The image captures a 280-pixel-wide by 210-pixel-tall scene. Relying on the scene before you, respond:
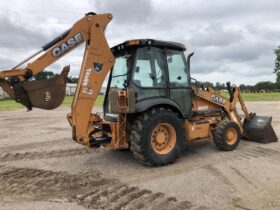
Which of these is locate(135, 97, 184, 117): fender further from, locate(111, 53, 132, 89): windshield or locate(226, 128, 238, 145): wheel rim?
locate(226, 128, 238, 145): wheel rim

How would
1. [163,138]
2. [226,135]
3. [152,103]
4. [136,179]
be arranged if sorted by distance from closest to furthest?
[136,179], [152,103], [163,138], [226,135]

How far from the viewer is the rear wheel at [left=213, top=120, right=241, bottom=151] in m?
8.41

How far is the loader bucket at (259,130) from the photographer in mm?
9516

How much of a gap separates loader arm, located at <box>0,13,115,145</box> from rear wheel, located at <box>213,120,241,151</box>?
309 cm

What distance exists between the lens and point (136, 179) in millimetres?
6344

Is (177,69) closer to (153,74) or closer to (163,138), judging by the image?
(153,74)

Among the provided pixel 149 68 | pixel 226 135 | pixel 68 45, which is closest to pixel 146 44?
pixel 149 68

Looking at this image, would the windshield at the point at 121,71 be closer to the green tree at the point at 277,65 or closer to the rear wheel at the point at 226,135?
the rear wheel at the point at 226,135

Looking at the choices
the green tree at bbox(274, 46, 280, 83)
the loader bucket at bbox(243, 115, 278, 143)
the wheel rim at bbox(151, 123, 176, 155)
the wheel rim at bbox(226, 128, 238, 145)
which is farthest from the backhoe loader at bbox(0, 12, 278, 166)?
the green tree at bbox(274, 46, 280, 83)

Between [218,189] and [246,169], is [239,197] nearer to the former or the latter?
[218,189]

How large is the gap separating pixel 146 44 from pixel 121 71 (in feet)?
2.85

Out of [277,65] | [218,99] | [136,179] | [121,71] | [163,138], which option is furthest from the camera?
[277,65]

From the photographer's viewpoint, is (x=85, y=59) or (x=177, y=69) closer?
(x=85, y=59)

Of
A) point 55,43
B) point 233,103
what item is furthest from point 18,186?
point 233,103
